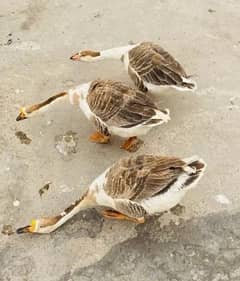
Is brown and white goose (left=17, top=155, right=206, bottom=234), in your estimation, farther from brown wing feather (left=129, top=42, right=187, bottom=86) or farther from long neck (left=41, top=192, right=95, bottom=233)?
brown wing feather (left=129, top=42, right=187, bottom=86)

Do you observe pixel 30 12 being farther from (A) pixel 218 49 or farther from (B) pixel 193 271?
(B) pixel 193 271

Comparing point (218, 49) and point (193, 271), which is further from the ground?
point (218, 49)

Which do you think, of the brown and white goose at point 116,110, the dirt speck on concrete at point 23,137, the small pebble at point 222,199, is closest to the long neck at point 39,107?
the brown and white goose at point 116,110

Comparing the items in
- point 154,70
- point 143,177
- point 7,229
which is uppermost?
point 154,70

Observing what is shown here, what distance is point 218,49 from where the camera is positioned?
4.59 meters

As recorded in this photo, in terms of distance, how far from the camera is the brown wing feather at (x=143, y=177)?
124 inches

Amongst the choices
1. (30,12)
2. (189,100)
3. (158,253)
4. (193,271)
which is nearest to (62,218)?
(158,253)

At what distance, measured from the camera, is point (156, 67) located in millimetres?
3887

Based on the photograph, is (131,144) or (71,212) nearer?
(71,212)

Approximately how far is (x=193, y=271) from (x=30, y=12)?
2803 millimetres

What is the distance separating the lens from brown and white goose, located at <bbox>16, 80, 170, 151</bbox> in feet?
11.7

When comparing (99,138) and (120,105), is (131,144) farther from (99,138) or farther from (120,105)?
(120,105)

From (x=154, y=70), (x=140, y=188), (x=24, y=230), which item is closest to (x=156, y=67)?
(x=154, y=70)

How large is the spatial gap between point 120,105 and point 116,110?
1.6 inches
